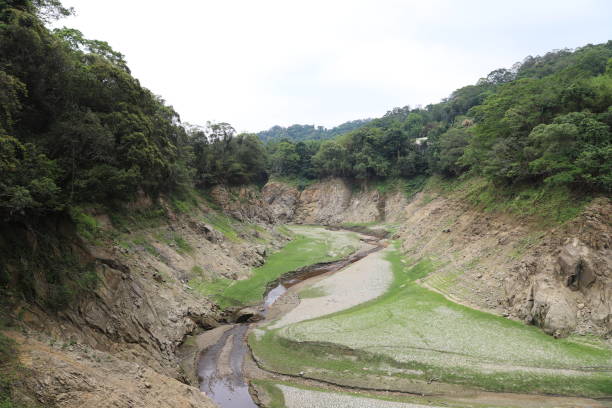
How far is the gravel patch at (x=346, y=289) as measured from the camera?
34.4 meters

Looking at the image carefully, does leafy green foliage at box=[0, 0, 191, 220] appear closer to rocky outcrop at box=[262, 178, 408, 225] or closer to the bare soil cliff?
the bare soil cliff

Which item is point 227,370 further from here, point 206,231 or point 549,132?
point 549,132

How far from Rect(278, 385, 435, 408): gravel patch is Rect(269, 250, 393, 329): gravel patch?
10017mm

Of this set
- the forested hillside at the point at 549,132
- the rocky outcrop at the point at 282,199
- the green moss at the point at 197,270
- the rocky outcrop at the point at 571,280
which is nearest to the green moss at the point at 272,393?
the green moss at the point at 197,270

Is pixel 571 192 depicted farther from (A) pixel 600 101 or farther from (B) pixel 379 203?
(B) pixel 379 203

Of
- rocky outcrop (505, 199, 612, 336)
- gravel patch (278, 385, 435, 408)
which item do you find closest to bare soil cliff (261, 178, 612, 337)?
rocky outcrop (505, 199, 612, 336)

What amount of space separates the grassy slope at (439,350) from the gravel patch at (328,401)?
2.26m

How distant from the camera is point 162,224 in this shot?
4325 centimetres

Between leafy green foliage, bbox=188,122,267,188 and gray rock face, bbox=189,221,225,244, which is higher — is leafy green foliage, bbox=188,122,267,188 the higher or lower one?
the higher one

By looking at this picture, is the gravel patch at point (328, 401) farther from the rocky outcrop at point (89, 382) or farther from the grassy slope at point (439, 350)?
the rocky outcrop at point (89, 382)

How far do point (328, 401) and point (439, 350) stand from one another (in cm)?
952

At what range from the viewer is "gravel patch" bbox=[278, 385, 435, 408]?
19844mm

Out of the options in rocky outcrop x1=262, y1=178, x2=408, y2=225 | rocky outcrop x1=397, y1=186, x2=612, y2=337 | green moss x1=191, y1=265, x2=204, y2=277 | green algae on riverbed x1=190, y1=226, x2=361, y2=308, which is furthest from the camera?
rocky outcrop x1=262, y1=178, x2=408, y2=225

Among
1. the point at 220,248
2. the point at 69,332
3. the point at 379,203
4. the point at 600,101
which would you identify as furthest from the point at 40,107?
the point at 379,203
